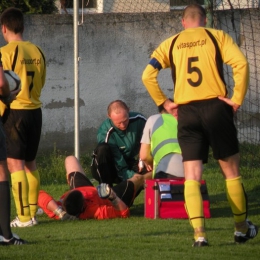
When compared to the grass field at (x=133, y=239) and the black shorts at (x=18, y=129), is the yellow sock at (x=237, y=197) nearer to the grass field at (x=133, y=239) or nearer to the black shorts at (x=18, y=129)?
the grass field at (x=133, y=239)

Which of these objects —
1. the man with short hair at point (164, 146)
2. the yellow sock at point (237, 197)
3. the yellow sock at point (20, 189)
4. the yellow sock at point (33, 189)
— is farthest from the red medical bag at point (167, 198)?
the yellow sock at point (237, 197)

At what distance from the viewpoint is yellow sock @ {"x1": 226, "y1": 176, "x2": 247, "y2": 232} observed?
656cm

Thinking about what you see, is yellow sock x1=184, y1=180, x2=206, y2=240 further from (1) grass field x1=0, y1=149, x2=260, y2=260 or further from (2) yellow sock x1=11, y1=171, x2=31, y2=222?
(2) yellow sock x1=11, y1=171, x2=31, y2=222

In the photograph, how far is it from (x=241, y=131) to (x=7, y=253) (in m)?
7.52

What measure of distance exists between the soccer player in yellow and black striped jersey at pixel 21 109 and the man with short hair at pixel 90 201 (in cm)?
36

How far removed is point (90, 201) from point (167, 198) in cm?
78

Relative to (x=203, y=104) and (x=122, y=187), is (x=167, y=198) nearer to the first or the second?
(x=122, y=187)

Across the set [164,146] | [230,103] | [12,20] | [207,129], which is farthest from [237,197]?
[12,20]

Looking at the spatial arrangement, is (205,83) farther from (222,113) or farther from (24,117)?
(24,117)

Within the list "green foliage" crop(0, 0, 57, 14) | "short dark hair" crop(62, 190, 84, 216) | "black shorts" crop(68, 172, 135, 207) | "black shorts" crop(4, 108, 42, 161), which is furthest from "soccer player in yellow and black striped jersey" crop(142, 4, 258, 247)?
"green foliage" crop(0, 0, 57, 14)

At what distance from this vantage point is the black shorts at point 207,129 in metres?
6.43

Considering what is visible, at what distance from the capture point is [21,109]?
7.86m

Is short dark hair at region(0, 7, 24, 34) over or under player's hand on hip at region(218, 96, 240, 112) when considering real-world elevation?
over

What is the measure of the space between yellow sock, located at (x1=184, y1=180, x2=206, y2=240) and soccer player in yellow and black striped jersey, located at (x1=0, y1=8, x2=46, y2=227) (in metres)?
1.94
